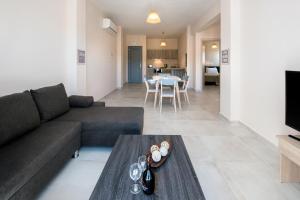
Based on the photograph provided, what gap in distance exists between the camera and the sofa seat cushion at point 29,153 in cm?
134

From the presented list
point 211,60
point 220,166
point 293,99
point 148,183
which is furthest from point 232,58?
point 211,60

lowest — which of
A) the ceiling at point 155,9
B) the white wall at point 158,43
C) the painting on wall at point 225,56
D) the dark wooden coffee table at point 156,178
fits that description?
the dark wooden coffee table at point 156,178

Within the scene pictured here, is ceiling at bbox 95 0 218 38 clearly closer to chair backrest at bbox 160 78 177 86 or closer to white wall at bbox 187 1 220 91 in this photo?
white wall at bbox 187 1 220 91

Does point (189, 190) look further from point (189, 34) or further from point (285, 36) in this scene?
point (189, 34)

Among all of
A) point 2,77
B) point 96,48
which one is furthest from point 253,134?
point 96,48

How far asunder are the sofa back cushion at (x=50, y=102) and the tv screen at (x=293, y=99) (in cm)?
269

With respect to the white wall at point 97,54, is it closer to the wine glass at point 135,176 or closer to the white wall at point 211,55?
the wine glass at point 135,176

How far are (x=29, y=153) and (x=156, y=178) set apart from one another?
102 centimetres

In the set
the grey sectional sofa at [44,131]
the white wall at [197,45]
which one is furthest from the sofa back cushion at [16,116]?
the white wall at [197,45]

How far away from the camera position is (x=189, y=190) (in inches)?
50.3

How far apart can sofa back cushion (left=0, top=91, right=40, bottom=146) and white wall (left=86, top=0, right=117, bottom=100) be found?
334 cm

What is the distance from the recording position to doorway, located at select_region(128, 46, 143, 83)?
1269 cm

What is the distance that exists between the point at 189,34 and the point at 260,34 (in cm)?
667

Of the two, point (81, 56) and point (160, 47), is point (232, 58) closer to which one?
point (81, 56)
